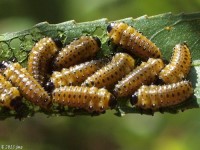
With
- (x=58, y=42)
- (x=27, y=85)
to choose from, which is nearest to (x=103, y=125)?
(x=58, y=42)

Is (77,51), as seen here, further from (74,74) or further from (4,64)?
(4,64)

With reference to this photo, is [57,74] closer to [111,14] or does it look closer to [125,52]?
[125,52]

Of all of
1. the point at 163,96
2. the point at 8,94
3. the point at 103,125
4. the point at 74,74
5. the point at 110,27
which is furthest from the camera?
the point at 103,125

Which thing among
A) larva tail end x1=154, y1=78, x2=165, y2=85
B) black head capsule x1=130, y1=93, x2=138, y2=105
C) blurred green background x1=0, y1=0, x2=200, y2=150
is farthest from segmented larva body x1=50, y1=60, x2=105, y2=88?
blurred green background x1=0, y1=0, x2=200, y2=150

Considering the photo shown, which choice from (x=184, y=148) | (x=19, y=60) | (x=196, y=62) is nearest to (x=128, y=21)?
(x=196, y=62)

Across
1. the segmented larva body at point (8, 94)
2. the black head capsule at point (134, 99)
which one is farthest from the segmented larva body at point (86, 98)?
the segmented larva body at point (8, 94)

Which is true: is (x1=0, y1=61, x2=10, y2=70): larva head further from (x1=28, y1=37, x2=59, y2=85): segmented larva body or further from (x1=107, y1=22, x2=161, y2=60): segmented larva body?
(x1=107, y1=22, x2=161, y2=60): segmented larva body

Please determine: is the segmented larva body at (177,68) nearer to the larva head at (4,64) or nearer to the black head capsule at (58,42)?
the black head capsule at (58,42)

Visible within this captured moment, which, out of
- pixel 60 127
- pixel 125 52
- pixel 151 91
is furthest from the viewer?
pixel 60 127
